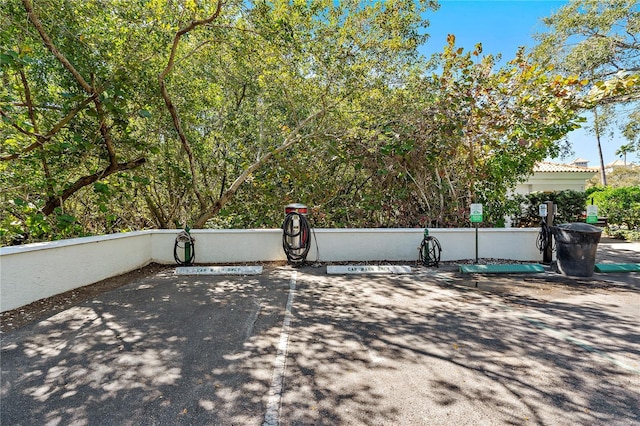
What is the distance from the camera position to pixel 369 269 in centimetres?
600

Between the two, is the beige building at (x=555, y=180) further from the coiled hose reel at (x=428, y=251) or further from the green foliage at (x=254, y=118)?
the coiled hose reel at (x=428, y=251)

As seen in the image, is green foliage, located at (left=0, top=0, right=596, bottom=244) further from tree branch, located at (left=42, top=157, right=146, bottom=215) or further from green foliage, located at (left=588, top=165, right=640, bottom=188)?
green foliage, located at (left=588, top=165, right=640, bottom=188)

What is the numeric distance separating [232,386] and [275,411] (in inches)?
18.1

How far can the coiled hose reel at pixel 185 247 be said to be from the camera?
20.7 feet

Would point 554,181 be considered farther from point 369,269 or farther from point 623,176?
point 623,176

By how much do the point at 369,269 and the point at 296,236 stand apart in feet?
5.45

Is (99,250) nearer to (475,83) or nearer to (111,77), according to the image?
(111,77)

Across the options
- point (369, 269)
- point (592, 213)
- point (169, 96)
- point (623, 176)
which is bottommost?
point (369, 269)

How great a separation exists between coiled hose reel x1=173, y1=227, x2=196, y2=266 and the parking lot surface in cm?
173

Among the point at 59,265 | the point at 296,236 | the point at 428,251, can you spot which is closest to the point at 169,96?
the point at 59,265

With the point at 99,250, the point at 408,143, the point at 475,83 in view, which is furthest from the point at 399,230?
the point at 99,250

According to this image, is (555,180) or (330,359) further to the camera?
(555,180)

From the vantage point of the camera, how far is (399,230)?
675 centimetres

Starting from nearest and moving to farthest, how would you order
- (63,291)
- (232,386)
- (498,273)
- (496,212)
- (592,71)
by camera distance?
(232,386)
(63,291)
(498,273)
(496,212)
(592,71)
